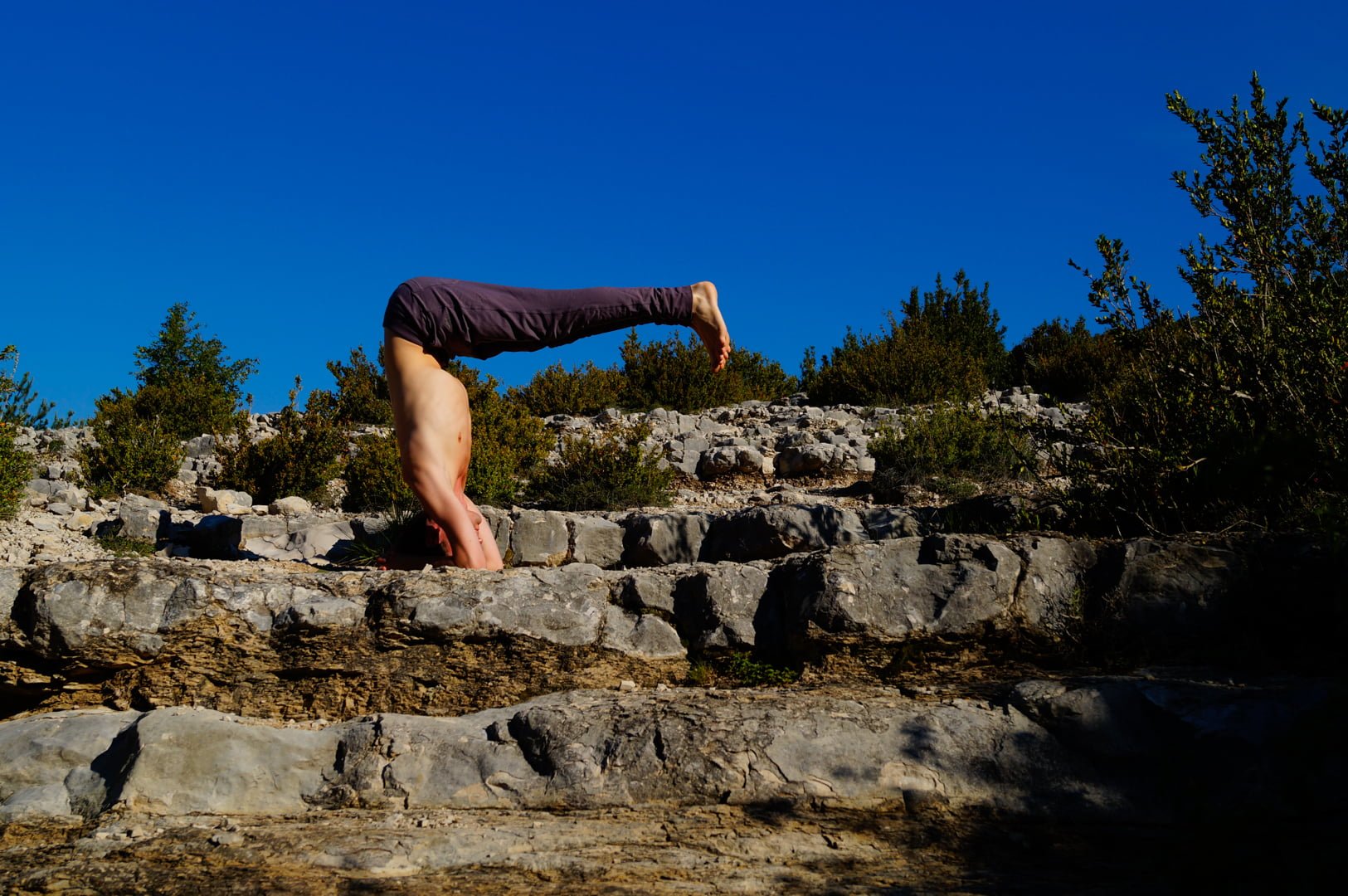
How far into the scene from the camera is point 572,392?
15.6 m

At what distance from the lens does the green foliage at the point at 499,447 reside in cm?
900

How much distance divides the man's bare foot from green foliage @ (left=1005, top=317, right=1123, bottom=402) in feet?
37.3

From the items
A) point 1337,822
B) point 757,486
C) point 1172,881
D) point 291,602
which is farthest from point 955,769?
point 757,486

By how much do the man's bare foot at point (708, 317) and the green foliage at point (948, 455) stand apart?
4123 mm

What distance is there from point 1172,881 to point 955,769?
30.4 inches

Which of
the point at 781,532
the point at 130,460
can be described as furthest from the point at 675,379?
the point at 781,532

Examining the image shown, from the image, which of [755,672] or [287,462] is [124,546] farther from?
[755,672]

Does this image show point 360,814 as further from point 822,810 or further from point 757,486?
point 757,486

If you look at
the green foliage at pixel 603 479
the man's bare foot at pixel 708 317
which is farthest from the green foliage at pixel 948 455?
the man's bare foot at pixel 708 317

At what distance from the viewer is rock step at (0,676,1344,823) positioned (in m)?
3.00

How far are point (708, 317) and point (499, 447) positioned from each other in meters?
5.47

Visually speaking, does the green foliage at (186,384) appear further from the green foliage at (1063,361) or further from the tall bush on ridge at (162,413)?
the green foliage at (1063,361)

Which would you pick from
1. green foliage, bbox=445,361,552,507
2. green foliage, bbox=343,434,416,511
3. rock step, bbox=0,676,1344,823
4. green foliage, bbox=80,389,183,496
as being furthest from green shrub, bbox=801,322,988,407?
rock step, bbox=0,676,1344,823

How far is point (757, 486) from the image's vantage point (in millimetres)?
9500
